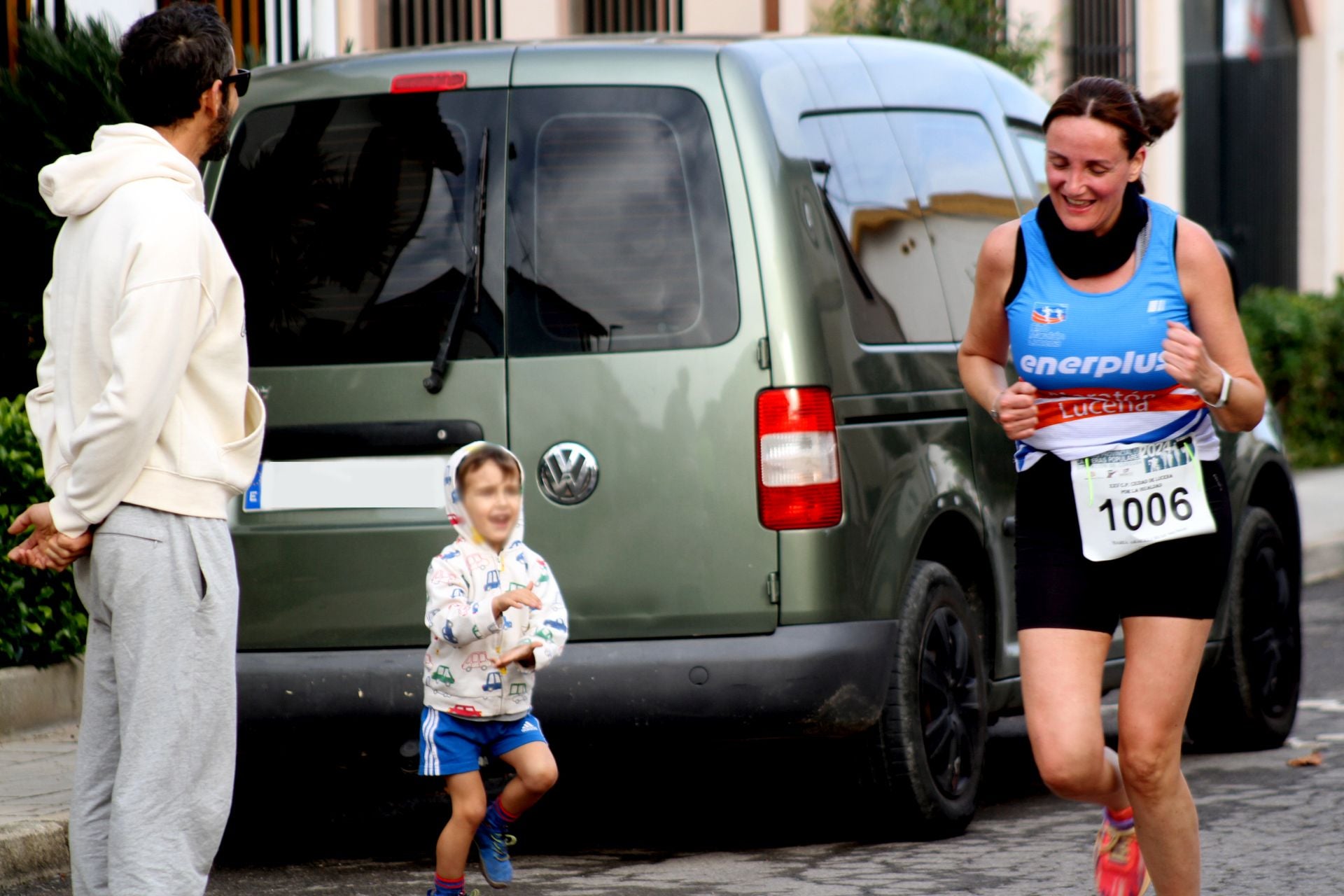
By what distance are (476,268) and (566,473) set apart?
0.55 meters

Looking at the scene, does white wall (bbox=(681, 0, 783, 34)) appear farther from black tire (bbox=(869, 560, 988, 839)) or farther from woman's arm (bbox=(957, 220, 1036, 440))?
woman's arm (bbox=(957, 220, 1036, 440))

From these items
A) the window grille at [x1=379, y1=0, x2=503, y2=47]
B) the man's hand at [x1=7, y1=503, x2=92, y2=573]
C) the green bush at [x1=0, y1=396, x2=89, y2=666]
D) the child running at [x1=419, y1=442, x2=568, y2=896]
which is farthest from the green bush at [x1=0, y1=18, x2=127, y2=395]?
the window grille at [x1=379, y1=0, x2=503, y2=47]

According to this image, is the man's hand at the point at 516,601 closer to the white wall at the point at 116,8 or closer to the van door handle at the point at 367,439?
the van door handle at the point at 367,439

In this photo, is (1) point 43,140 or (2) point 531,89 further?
(1) point 43,140

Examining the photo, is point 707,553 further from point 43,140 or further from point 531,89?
point 43,140

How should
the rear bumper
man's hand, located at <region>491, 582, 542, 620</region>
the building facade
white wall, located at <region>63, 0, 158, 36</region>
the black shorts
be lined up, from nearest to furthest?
the black shorts, man's hand, located at <region>491, 582, 542, 620</region>, the rear bumper, white wall, located at <region>63, 0, 158, 36</region>, the building facade

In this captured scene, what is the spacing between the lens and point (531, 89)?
5.41 meters

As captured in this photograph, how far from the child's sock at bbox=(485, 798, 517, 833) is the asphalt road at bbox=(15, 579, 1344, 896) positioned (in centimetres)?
28

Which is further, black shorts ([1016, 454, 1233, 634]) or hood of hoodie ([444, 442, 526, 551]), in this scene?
hood of hoodie ([444, 442, 526, 551])

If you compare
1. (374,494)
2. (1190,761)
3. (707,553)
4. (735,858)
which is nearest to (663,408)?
(707,553)

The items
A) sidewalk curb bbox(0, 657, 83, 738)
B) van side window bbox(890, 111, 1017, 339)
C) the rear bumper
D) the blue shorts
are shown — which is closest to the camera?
the blue shorts

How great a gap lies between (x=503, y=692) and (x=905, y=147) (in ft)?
6.59

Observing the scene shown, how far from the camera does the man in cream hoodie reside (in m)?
3.80

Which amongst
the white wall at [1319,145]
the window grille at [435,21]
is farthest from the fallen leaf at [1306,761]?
the white wall at [1319,145]
